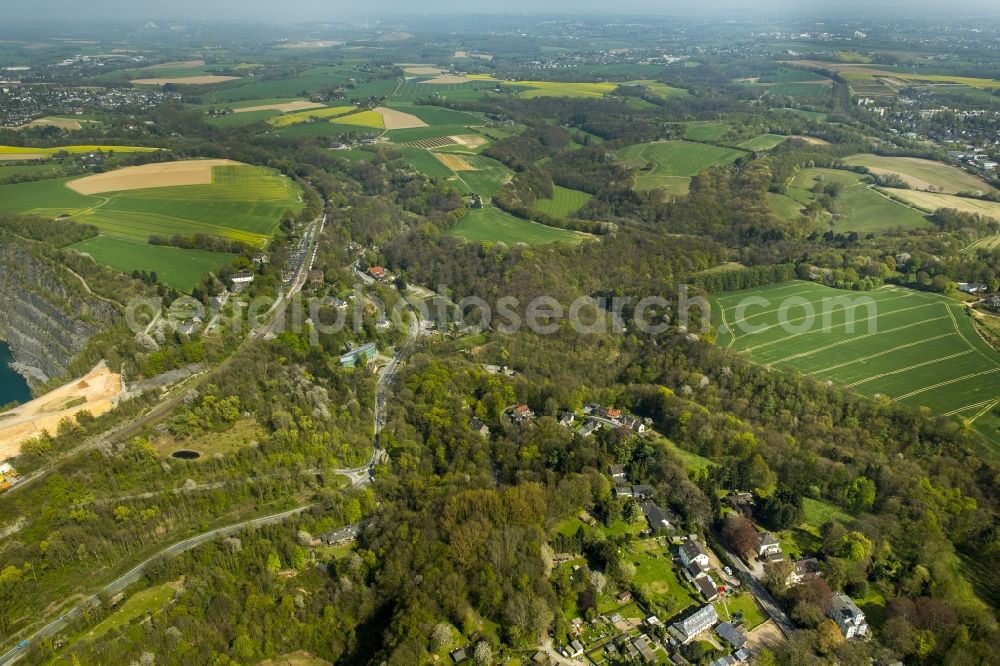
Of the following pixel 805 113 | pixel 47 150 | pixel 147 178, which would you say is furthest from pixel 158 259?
pixel 805 113

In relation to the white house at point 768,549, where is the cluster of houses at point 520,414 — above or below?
above

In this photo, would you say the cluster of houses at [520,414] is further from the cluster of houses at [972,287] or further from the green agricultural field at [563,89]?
the green agricultural field at [563,89]

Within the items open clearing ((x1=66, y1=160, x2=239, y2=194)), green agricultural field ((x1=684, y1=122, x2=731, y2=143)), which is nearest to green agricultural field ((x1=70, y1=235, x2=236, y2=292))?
open clearing ((x1=66, y1=160, x2=239, y2=194))

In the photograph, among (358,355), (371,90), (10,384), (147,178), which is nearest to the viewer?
(358,355)

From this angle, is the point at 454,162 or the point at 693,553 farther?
the point at 454,162

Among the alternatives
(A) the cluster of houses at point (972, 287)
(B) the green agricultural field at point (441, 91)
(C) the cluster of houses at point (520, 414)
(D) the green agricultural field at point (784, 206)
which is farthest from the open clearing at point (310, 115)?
(A) the cluster of houses at point (972, 287)

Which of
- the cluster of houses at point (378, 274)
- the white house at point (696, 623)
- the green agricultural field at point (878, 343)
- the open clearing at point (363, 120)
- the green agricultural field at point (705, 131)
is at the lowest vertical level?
the white house at point (696, 623)

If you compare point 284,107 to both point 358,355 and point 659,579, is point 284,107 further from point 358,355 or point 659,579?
point 659,579

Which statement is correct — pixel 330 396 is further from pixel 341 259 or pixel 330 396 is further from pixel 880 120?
pixel 880 120
